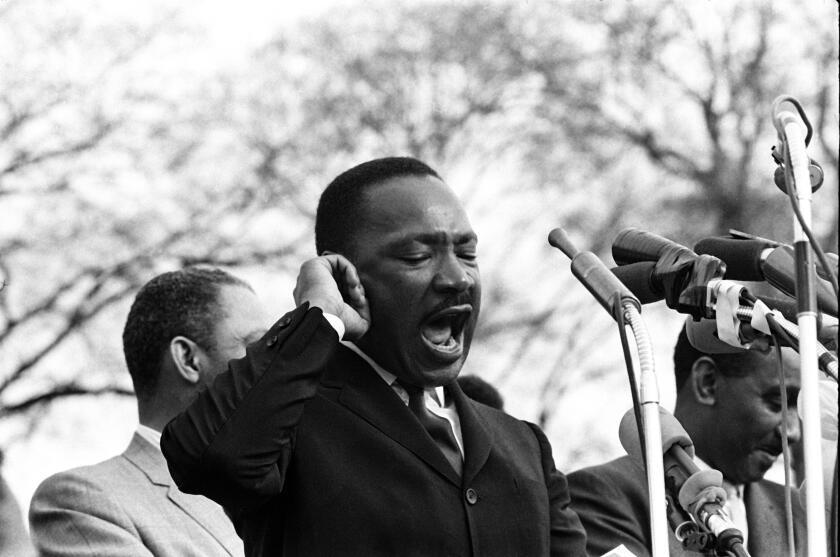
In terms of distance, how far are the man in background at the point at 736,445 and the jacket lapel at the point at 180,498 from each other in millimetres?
1249

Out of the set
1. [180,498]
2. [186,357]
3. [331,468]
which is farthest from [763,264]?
[186,357]

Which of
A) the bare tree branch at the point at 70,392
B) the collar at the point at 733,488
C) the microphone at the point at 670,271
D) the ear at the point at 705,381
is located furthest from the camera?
the bare tree branch at the point at 70,392

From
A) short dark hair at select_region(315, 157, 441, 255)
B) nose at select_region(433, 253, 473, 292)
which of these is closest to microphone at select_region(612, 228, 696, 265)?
nose at select_region(433, 253, 473, 292)

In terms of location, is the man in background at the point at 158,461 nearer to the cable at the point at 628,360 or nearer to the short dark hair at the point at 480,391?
the short dark hair at the point at 480,391

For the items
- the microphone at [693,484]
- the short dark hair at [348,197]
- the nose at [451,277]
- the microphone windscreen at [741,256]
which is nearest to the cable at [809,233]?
the microphone windscreen at [741,256]

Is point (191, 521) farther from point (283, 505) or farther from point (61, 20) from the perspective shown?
point (61, 20)

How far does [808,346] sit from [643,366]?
1.27 feet

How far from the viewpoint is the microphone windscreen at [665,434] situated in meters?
3.20

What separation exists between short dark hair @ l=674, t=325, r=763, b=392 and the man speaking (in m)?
1.82

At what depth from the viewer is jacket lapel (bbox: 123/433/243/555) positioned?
5027 millimetres

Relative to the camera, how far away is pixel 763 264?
2990 mm

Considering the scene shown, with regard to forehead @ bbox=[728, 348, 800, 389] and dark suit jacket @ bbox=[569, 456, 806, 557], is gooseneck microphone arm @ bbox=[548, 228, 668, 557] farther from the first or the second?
forehead @ bbox=[728, 348, 800, 389]

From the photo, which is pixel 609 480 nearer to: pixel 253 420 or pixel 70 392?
pixel 253 420

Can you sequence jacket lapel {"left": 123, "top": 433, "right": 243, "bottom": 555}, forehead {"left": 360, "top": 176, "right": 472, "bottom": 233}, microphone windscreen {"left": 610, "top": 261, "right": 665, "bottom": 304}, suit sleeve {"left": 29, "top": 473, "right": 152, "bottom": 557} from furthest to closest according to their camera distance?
jacket lapel {"left": 123, "top": 433, "right": 243, "bottom": 555}
suit sleeve {"left": 29, "top": 473, "right": 152, "bottom": 557}
forehead {"left": 360, "top": 176, "right": 472, "bottom": 233}
microphone windscreen {"left": 610, "top": 261, "right": 665, "bottom": 304}
